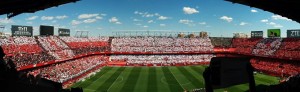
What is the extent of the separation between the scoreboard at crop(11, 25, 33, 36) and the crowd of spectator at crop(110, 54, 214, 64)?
24.4 meters

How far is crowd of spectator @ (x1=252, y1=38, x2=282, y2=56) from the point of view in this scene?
7509 cm

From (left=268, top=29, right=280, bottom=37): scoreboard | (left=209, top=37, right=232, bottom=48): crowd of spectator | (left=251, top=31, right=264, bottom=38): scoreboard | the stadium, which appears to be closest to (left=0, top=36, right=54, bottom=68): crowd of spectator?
the stadium

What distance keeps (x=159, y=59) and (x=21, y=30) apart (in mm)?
38227

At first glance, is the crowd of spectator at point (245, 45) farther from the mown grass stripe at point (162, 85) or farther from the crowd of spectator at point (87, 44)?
the crowd of spectator at point (87, 44)

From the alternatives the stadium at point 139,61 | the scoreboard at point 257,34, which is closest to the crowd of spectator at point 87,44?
the stadium at point 139,61

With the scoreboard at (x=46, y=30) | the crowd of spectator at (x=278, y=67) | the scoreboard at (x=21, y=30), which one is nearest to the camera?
the crowd of spectator at (x=278, y=67)

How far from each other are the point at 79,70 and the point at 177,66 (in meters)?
30.3

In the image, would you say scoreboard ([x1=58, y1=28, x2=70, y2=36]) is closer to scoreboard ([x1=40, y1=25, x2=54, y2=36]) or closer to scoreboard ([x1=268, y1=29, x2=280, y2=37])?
scoreboard ([x1=40, y1=25, x2=54, y2=36])

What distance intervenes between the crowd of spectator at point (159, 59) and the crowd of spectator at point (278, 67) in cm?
1914

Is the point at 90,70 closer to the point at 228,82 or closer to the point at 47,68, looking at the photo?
the point at 47,68

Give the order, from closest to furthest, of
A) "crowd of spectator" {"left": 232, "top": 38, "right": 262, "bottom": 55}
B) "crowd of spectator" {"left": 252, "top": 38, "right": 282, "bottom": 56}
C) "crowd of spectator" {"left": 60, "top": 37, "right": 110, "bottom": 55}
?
"crowd of spectator" {"left": 252, "top": 38, "right": 282, "bottom": 56} < "crowd of spectator" {"left": 60, "top": 37, "right": 110, "bottom": 55} < "crowd of spectator" {"left": 232, "top": 38, "right": 262, "bottom": 55}

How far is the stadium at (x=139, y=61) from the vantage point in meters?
23.9

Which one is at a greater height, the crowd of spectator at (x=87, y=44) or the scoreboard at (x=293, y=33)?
the scoreboard at (x=293, y=33)

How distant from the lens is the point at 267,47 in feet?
258
